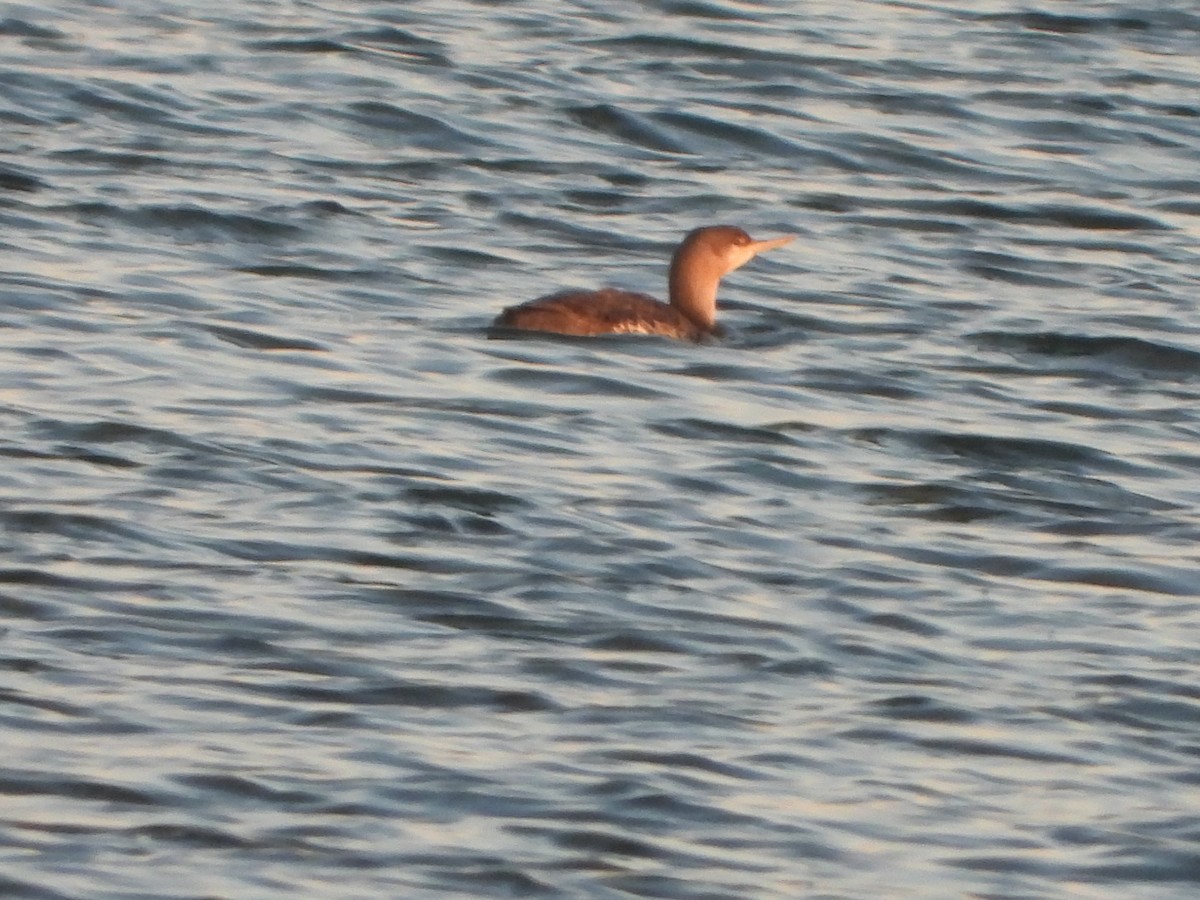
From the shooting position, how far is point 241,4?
2017cm

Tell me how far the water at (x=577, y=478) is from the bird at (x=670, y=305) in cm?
12

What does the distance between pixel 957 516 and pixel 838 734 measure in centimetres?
251

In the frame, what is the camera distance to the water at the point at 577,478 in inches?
284

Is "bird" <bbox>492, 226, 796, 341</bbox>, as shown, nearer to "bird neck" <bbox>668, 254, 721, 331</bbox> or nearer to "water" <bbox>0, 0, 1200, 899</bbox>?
"bird neck" <bbox>668, 254, 721, 331</bbox>

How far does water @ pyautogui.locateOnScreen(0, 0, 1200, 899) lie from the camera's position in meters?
7.22

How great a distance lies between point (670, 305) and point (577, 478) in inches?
128

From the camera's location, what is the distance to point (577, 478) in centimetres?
1044

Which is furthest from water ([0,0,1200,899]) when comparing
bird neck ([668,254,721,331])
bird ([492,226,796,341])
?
bird neck ([668,254,721,331])

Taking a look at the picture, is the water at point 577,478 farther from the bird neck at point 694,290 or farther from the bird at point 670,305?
the bird neck at point 694,290

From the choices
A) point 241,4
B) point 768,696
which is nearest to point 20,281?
point 768,696

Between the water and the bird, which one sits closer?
the water

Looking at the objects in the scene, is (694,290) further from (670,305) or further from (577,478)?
(577,478)

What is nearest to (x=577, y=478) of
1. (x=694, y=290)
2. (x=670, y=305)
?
(x=670, y=305)

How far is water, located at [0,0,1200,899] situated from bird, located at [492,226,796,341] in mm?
119
